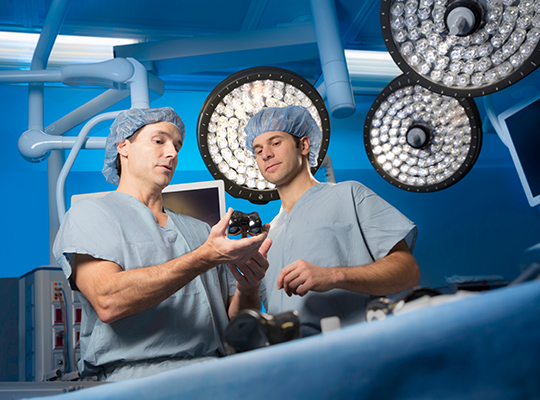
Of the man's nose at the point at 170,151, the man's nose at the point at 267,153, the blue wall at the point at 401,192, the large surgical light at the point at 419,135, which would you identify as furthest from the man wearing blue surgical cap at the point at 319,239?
the blue wall at the point at 401,192

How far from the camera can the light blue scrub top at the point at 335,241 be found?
1383 mm

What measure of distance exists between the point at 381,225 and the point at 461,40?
79cm

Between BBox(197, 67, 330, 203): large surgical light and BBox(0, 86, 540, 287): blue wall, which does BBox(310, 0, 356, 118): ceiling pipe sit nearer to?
BBox(197, 67, 330, 203): large surgical light

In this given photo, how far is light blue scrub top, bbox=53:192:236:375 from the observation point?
112 cm

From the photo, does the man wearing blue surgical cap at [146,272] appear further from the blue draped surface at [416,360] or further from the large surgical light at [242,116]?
the blue draped surface at [416,360]

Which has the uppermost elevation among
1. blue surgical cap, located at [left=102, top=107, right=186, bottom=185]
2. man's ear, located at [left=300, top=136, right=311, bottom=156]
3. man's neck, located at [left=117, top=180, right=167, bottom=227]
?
blue surgical cap, located at [left=102, top=107, right=186, bottom=185]

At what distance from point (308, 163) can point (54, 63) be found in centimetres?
186

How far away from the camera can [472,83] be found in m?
1.59

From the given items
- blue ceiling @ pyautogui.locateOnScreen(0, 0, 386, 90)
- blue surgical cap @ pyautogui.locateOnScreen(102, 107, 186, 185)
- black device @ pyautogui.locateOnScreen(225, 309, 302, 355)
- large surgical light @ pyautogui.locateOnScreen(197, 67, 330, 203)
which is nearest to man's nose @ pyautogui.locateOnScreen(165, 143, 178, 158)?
Answer: blue surgical cap @ pyautogui.locateOnScreen(102, 107, 186, 185)

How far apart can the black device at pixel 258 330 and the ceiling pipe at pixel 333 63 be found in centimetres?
158

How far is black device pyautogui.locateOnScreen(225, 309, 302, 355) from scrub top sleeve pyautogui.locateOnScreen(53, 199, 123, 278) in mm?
710

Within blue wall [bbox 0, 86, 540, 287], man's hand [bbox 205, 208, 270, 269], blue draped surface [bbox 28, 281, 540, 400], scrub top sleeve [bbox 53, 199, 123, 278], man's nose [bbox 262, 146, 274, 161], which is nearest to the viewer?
blue draped surface [bbox 28, 281, 540, 400]

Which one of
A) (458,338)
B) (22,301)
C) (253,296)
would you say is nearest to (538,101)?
(253,296)

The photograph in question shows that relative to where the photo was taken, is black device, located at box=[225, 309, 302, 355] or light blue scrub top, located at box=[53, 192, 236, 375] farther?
light blue scrub top, located at box=[53, 192, 236, 375]
